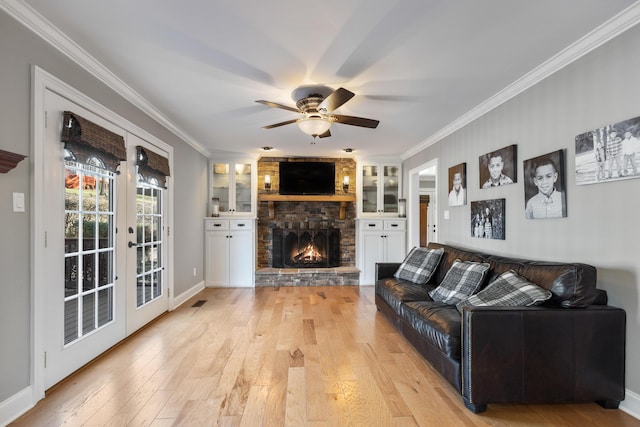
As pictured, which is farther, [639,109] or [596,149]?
[596,149]

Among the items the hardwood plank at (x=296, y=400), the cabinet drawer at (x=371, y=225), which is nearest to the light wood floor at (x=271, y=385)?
the hardwood plank at (x=296, y=400)

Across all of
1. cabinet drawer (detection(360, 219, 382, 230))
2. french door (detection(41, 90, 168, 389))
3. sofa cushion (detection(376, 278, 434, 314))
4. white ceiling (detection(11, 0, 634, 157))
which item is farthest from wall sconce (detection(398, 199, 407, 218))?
french door (detection(41, 90, 168, 389))

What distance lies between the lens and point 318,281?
219 inches

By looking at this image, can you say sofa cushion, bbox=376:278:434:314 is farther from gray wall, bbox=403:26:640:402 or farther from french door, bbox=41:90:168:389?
french door, bbox=41:90:168:389

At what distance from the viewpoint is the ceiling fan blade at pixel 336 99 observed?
92.7 inches

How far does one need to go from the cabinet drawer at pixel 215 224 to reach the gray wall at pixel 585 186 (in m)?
4.14

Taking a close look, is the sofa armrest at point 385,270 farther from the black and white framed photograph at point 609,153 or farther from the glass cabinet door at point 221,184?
the glass cabinet door at point 221,184

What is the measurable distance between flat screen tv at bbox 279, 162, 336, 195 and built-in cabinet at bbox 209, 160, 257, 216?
0.57m

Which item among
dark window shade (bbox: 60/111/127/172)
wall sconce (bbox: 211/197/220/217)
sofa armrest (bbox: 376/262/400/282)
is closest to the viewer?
dark window shade (bbox: 60/111/127/172)

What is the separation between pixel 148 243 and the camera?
3.48 metres

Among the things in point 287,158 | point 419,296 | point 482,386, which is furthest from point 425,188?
point 482,386

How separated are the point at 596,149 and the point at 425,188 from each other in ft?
21.3

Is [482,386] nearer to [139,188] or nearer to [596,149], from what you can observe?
[596,149]

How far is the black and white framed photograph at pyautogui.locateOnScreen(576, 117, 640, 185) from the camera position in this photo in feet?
6.06
